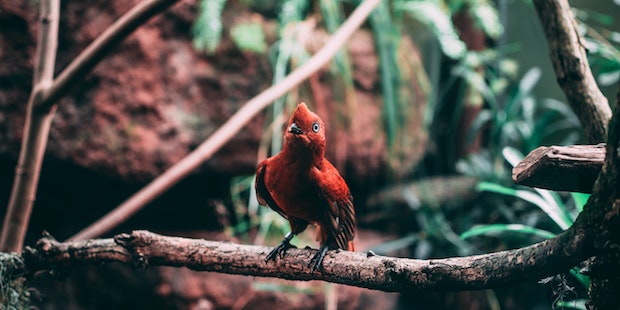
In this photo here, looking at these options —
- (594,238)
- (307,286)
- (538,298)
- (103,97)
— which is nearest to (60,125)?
(103,97)

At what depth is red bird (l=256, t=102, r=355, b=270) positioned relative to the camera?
1503 mm

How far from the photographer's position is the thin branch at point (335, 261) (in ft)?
3.45

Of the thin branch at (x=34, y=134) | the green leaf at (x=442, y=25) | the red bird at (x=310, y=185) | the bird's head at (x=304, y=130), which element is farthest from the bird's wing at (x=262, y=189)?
the green leaf at (x=442, y=25)

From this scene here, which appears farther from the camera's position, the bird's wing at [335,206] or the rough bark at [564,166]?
the bird's wing at [335,206]

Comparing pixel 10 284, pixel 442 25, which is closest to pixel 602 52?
pixel 442 25

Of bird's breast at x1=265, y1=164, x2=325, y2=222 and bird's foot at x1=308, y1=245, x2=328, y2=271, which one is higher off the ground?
bird's breast at x1=265, y1=164, x2=325, y2=222

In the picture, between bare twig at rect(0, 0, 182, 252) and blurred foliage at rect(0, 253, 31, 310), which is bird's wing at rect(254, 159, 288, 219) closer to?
bare twig at rect(0, 0, 182, 252)

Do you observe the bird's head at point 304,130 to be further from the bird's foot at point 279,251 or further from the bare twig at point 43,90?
the bare twig at point 43,90

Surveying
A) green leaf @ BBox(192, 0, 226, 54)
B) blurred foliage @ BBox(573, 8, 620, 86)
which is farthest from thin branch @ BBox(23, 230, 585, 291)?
green leaf @ BBox(192, 0, 226, 54)

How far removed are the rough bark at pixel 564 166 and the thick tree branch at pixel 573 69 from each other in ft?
1.48

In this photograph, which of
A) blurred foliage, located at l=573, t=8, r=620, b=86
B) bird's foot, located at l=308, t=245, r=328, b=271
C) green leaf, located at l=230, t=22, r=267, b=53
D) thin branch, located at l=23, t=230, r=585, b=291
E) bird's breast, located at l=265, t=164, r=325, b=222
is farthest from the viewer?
green leaf, located at l=230, t=22, r=267, b=53

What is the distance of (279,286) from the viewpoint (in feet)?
8.86

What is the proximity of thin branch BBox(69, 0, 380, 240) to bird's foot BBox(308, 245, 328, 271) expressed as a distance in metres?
0.75

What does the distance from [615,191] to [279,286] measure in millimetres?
1990
